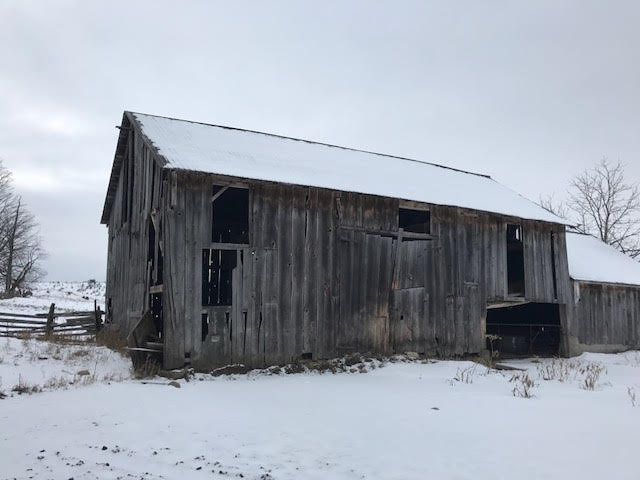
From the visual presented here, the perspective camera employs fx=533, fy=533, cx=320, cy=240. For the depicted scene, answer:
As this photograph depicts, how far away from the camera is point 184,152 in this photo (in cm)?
→ 1457

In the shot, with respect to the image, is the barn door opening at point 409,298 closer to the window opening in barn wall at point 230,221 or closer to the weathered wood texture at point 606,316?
the window opening in barn wall at point 230,221

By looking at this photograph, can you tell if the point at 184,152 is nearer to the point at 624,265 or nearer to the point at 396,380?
the point at 396,380

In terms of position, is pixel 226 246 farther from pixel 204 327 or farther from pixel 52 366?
pixel 52 366

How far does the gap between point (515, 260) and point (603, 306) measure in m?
4.88

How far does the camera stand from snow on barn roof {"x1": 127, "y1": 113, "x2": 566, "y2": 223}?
14641 mm

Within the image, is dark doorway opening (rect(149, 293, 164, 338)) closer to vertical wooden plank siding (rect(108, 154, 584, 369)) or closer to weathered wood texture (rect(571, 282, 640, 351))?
vertical wooden plank siding (rect(108, 154, 584, 369))

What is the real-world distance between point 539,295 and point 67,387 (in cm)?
1603

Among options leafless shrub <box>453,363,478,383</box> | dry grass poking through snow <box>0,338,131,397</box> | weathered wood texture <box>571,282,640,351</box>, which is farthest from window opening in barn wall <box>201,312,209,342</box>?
weathered wood texture <box>571,282,640,351</box>

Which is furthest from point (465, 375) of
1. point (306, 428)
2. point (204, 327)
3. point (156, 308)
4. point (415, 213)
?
point (156, 308)

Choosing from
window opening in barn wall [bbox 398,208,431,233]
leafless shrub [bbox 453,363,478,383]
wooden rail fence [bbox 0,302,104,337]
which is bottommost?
leafless shrub [bbox 453,363,478,383]

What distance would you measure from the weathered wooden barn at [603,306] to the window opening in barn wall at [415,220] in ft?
26.0

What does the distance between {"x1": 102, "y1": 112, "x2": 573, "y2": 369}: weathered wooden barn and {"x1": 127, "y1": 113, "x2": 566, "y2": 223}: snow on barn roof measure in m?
0.09

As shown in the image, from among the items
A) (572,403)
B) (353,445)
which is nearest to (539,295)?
(572,403)

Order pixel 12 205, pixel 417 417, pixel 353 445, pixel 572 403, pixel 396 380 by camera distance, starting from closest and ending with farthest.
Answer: pixel 353 445
pixel 417 417
pixel 572 403
pixel 396 380
pixel 12 205
